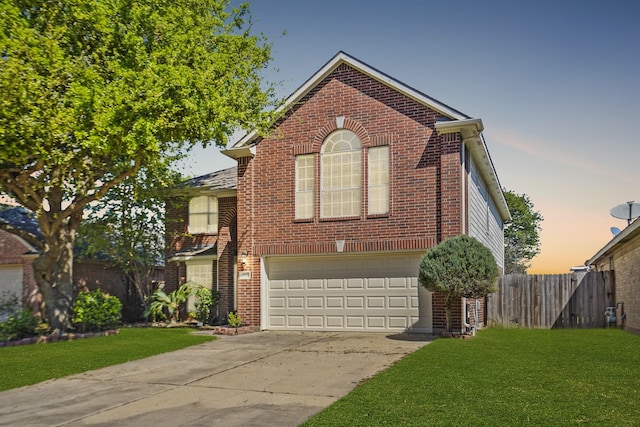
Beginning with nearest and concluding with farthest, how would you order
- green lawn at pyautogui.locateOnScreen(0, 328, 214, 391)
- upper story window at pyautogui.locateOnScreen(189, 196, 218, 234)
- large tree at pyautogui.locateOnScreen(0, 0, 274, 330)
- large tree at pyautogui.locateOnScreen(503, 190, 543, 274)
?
green lawn at pyautogui.locateOnScreen(0, 328, 214, 391) → large tree at pyautogui.locateOnScreen(0, 0, 274, 330) → upper story window at pyautogui.locateOnScreen(189, 196, 218, 234) → large tree at pyautogui.locateOnScreen(503, 190, 543, 274)

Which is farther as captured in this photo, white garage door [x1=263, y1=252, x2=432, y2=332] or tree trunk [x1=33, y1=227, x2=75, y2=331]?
tree trunk [x1=33, y1=227, x2=75, y2=331]

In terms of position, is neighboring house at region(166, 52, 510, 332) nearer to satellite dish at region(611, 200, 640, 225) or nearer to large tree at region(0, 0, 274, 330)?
large tree at region(0, 0, 274, 330)

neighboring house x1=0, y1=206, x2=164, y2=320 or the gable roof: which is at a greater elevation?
the gable roof

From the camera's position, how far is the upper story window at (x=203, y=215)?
23.0 meters

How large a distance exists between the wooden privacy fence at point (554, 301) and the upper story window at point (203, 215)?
10.6m

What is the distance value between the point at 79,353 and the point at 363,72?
11.2 meters

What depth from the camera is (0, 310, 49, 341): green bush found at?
17.4 m

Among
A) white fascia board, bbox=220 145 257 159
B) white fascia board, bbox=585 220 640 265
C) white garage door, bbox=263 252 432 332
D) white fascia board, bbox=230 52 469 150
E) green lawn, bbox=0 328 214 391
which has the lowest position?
green lawn, bbox=0 328 214 391

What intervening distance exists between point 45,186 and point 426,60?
11.1 meters

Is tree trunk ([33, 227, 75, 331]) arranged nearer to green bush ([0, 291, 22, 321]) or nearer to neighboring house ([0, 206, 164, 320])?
green bush ([0, 291, 22, 321])

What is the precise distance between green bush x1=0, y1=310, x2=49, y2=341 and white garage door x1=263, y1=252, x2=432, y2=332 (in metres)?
6.68

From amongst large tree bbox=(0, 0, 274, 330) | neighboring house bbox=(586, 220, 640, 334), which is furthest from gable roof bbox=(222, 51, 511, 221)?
neighboring house bbox=(586, 220, 640, 334)

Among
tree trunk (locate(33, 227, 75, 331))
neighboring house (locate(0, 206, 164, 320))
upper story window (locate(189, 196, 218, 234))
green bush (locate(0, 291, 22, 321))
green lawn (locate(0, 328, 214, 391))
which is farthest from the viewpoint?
neighboring house (locate(0, 206, 164, 320))

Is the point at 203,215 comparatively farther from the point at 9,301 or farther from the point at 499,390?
the point at 499,390
